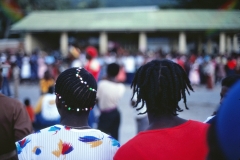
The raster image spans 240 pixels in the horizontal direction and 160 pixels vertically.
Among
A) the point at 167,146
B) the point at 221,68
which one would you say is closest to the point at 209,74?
the point at 221,68

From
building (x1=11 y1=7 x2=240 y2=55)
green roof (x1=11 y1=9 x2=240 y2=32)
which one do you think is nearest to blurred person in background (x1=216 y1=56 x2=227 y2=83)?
building (x1=11 y1=7 x2=240 y2=55)

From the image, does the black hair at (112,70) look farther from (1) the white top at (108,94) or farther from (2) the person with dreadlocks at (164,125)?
(2) the person with dreadlocks at (164,125)

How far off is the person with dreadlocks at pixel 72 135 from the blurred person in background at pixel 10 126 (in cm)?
75

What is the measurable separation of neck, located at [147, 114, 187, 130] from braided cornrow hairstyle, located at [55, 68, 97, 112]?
0.45 metres

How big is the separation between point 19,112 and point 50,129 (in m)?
0.89

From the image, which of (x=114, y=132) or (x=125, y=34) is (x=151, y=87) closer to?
(x=114, y=132)

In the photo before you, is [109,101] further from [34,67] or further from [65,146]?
[34,67]

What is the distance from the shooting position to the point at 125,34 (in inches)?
1185

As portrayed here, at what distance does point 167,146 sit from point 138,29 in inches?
1021

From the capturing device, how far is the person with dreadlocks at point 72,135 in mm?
2172

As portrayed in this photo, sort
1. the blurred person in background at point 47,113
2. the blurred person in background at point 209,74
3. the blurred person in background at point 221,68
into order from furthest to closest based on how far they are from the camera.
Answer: the blurred person in background at point 221,68 < the blurred person in background at point 209,74 < the blurred person in background at point 47,113

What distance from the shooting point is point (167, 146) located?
1845mm

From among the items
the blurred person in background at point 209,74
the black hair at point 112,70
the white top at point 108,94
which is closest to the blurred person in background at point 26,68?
the blurred person in background at point 209,74

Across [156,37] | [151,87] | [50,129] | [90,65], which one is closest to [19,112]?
[50,129]
